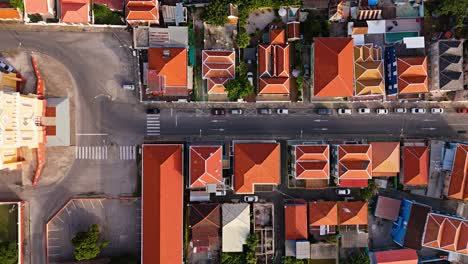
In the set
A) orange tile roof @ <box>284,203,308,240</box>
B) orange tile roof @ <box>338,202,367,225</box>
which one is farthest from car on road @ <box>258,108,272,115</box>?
orange tile roof @ <box>338,202,367,225</box>

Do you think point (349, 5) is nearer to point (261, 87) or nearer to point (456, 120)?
point (261, 87)

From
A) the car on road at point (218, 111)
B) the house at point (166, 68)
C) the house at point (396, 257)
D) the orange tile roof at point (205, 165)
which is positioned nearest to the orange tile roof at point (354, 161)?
the house at point (396, 257)

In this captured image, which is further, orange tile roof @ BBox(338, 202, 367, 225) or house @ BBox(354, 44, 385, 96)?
orange tile roof @ BBox(338, 202, 367, 225)

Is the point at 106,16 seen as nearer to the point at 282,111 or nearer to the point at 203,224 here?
the point at 282,111

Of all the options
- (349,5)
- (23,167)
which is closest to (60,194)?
(23,167)

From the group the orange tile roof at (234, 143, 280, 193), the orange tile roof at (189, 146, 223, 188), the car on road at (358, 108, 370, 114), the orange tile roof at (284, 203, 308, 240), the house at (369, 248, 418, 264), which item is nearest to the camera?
the orange tile roof at (189, 146, 223, 188)

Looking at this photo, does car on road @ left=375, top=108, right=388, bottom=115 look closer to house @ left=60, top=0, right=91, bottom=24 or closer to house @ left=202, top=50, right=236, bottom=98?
house @ left=202, top=50, right=236, bottom=98

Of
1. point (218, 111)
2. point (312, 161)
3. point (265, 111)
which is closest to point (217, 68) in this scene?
point (218, 111)
